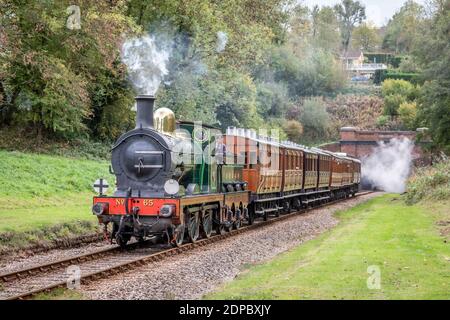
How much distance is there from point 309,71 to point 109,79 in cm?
4448

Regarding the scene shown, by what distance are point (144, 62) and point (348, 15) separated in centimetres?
11078

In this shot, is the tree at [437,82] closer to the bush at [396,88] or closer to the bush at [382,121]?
the bush at [382,121]

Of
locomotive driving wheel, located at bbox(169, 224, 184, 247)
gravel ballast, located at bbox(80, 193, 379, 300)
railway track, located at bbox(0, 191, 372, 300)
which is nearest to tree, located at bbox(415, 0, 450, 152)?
gravel ballast, located at bbox(80, 193, 379, 300)

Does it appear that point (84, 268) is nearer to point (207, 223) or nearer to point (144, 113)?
point (144, 113)

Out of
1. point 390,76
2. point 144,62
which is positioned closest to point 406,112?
point 390,76

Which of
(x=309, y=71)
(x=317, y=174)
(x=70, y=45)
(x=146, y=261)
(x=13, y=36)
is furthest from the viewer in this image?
(x=309, y=71)

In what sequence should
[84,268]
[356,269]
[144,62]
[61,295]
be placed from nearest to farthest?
[61,295] → [356,269] → [84,268] → [144,62]

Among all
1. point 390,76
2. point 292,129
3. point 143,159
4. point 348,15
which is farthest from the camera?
point 348,15

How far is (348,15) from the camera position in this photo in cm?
13438

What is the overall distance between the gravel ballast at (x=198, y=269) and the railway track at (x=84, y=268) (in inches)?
10.0

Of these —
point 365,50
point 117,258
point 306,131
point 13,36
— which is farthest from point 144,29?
point 365,50

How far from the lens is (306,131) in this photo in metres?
69.9

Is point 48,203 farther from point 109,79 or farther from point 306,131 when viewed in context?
point 306,131
